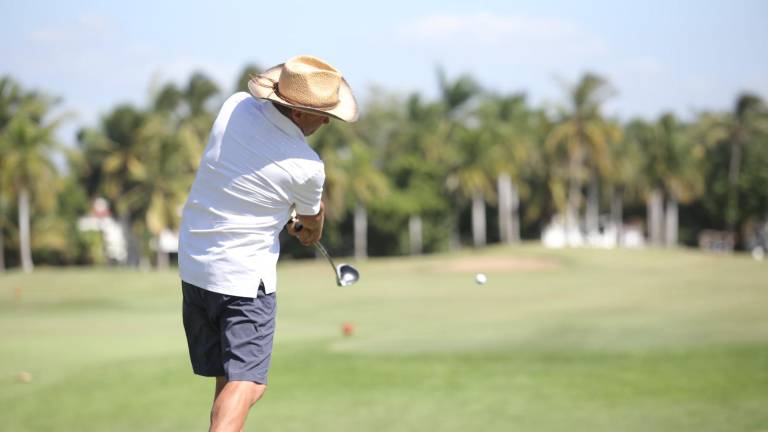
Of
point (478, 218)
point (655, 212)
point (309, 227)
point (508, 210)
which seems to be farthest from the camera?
point (655, 212)

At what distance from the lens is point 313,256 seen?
79625 mm

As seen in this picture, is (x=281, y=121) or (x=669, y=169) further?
(x=669, y=169)

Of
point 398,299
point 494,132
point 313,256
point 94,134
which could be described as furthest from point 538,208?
point 398,299

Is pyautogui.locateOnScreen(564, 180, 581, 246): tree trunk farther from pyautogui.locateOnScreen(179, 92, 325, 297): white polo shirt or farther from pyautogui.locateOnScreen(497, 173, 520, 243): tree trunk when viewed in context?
pyautogui.locateOnScreen(179, 92, 325, 297): white polo shirt

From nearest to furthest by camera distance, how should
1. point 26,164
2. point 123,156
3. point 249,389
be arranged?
point 249,389, point 26,164, point 123,156

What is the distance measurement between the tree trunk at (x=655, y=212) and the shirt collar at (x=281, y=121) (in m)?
81.9

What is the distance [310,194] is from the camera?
17.4ft

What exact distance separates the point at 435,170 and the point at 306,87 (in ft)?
241

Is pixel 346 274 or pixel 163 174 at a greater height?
pixel 346 274

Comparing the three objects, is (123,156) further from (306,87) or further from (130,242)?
(306,87)

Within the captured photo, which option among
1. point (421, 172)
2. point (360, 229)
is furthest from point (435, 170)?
point (360, 229)

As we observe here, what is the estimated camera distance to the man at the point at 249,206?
522 cm

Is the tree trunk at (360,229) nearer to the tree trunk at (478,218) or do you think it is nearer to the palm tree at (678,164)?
the tree trunk at (478,218)

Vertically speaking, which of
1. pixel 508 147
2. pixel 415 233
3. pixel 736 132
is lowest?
pixel 415 233
